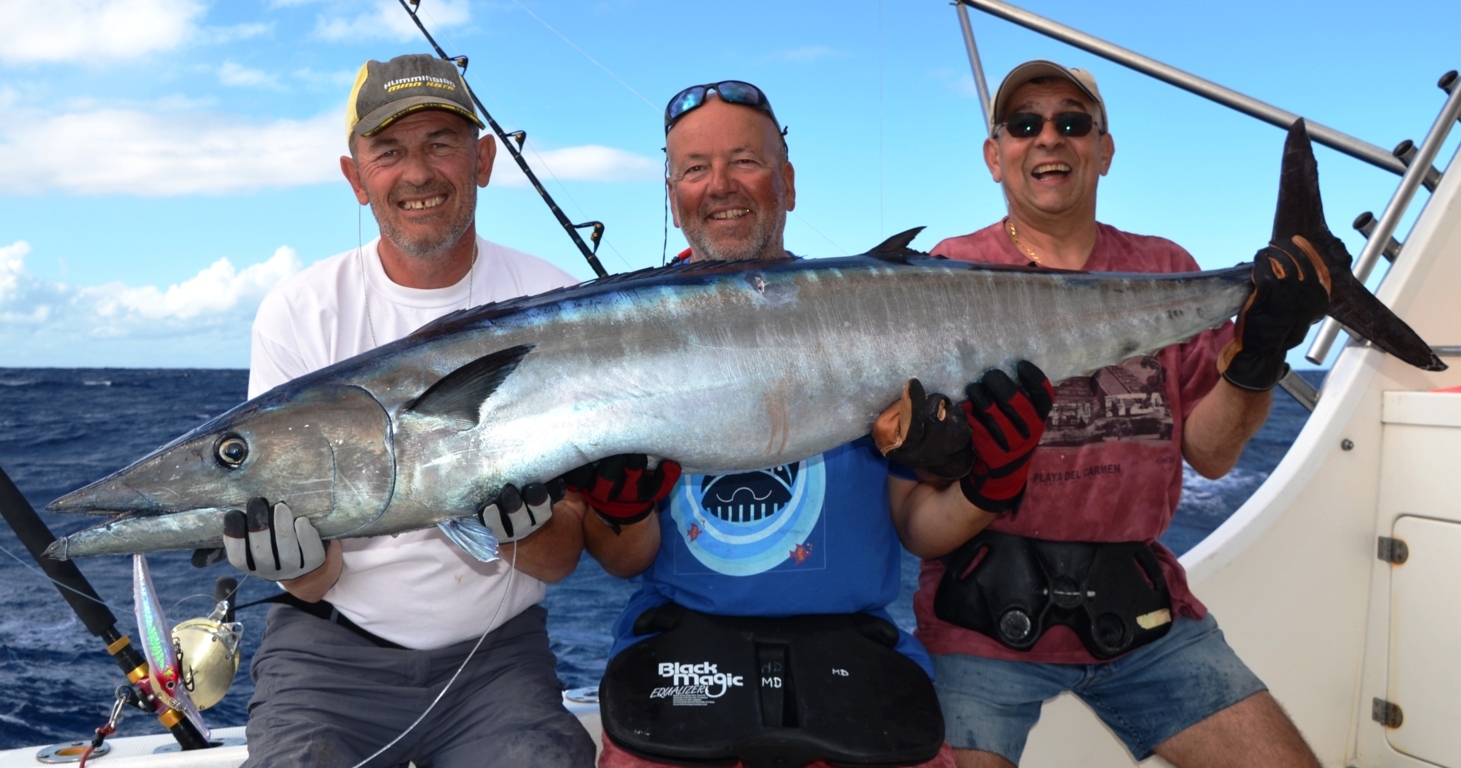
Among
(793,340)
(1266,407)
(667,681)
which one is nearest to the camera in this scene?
(793,340)

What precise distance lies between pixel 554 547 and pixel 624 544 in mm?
232

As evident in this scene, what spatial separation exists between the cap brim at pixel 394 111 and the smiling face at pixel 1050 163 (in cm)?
183

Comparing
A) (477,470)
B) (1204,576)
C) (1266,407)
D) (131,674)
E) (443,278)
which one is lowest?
(131,674)

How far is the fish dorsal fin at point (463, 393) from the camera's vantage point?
216 centimetres

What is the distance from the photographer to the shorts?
286 centimetres

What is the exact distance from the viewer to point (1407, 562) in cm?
366

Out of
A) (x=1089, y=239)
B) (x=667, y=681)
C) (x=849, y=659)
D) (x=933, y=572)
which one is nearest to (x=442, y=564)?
(x=667, y=681)

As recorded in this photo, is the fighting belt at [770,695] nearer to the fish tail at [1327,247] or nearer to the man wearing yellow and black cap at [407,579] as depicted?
the man wearing yellow and black cap at [407,579]

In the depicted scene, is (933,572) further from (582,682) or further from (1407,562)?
(582,682)

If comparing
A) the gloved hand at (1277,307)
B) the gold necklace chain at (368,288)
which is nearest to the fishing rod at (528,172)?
the gold necklace chain at (368,288)

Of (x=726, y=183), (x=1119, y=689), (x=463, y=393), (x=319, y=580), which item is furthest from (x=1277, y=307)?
(x=319, y=580)

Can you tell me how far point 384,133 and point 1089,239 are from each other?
2321mm

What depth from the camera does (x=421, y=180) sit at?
3.14 m

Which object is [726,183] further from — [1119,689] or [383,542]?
[1119,689]
